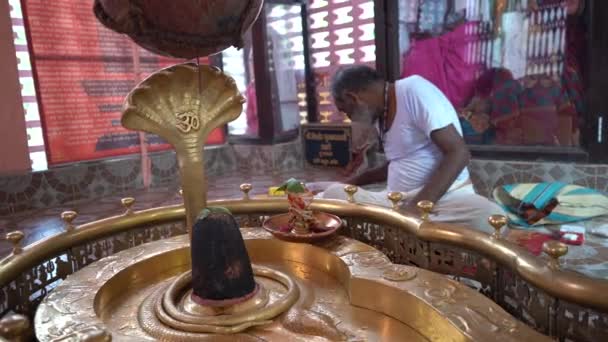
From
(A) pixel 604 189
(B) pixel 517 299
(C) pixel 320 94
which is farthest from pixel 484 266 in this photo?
(C) pixel 320 94

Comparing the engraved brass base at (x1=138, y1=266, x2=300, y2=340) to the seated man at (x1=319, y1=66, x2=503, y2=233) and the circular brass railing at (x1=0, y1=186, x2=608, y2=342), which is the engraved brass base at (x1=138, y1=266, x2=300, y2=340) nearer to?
the circular brass railing at (x1=0, y1=186, x2=608, y2=342)

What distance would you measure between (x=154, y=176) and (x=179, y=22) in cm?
375

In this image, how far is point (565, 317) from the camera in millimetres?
940

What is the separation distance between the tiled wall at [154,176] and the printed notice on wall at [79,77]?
168 mm

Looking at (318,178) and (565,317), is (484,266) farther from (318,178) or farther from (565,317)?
(318,178)

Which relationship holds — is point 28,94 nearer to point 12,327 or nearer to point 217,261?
point 217,261

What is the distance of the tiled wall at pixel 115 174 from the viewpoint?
146 inches

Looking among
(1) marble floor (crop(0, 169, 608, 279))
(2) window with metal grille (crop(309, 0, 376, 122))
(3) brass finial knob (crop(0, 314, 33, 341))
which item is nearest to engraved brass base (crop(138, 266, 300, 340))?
(3) brass finial knob (crop(0, 314, 33, 341))

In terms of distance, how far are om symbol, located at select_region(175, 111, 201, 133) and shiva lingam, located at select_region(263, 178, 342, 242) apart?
0.40 meters

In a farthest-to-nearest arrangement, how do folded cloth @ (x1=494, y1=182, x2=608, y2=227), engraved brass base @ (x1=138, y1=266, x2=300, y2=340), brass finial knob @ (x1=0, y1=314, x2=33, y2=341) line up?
folded cloth @ (x1=494, y1=182, x2=608, y2=227), engraved brass base @ (x1=138, y1=266, x2=300, y2=340), brass finial knob @ (x1=0, y1=314, x2=33, y2=341)

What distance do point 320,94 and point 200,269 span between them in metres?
4.21

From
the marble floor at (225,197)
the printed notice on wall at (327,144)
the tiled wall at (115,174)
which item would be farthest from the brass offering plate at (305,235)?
the printed notice on wall at (327,144)

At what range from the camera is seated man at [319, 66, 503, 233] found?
7.44 ft

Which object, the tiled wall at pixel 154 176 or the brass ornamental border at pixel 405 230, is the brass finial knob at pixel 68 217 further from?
the tiled wall at pixel 154 176
